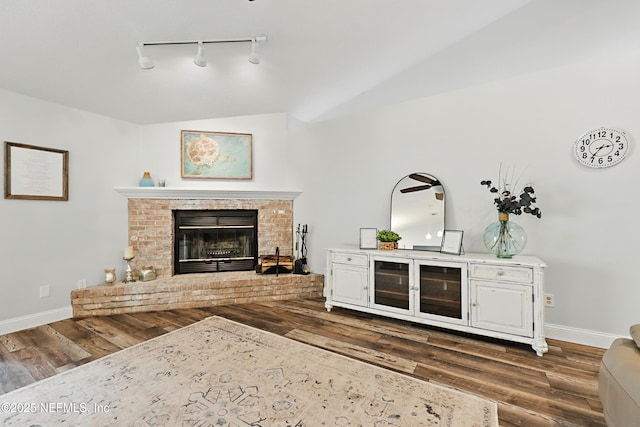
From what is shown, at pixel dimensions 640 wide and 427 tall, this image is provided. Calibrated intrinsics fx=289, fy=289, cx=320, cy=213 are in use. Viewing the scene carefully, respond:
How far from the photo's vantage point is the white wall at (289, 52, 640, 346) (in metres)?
2.33

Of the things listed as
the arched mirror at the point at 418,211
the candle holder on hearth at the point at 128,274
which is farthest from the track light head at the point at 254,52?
the candle holder on hearth at the point at 128,274

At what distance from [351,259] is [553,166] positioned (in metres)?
2.06

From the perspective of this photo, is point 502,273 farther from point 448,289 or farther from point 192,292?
point 192,292

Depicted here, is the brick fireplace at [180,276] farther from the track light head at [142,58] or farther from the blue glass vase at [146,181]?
the track light head at [142,58]

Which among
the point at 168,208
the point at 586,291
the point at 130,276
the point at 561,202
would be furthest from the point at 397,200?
the point at 130,276

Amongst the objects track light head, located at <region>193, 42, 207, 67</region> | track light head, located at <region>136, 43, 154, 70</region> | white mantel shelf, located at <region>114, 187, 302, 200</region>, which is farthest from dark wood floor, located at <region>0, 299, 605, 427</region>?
track light head, located at <region>193, 42, 207, 67</region>

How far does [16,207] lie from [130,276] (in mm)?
1276

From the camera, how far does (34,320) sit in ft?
9.39

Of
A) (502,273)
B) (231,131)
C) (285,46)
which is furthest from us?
(231,131)

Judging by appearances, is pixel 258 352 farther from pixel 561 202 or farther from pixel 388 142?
pixel 561 202

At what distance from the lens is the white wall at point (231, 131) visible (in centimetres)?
385

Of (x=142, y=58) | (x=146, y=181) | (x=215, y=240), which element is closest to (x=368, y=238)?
(x=215, y=240)

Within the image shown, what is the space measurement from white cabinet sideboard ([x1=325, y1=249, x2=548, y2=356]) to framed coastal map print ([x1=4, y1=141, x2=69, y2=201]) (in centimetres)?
301

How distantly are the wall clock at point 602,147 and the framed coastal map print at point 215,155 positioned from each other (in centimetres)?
365
